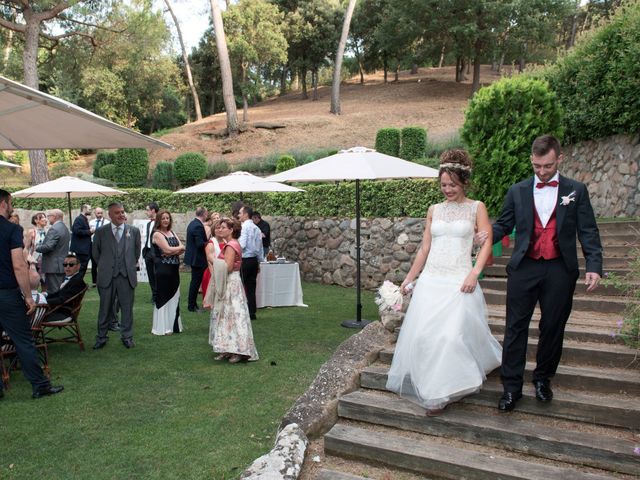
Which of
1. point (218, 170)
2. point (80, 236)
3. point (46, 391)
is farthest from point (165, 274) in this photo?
point (218, 170)

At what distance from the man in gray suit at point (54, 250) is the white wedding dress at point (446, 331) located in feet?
22.8

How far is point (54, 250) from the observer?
8.94 metres

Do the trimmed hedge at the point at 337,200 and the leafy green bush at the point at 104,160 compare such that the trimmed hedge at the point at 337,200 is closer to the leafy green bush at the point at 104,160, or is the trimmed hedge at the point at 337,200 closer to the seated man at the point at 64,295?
the seated man at the point at 64,295

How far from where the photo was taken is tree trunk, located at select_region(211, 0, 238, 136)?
84.1 feet

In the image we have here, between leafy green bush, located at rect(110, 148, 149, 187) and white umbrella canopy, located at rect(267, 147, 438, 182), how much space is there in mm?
19544

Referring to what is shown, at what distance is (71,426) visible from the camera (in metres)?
4.52

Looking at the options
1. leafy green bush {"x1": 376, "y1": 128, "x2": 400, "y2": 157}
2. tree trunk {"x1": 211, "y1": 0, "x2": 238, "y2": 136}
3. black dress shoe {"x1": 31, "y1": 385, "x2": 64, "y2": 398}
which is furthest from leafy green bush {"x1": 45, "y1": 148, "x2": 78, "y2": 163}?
black dress shoe {"x1": 31, "y1": 385, "x2": 64, "y2": 398}

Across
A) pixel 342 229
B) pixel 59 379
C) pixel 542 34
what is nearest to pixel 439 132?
pixel 542 34

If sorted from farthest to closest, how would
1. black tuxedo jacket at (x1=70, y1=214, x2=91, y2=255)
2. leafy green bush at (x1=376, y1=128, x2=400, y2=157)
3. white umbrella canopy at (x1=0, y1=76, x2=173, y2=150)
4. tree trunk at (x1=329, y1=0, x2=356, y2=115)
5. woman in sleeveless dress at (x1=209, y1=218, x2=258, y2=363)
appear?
tree trunk at (x1=329, y1=0, x2=356, y2=115), leafy green bush at (x1=376, y1=128, x2=400, y2=157), black tuxedo jacket at (x1=70, y1=214, x2=91, y2=255), woman in sleeveless dress at (x1=209, y1=218, x2=258, y2=363), white umbrella canopy at (x1=0, y1=76, x2=173, y2=150)

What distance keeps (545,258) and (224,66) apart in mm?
26395

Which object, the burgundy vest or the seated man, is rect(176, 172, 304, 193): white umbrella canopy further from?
the burgundy vest

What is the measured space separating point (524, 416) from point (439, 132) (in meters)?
25.0

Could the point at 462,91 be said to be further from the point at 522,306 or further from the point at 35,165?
the point at 522,306

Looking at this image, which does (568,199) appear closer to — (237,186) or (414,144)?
(237,186)
